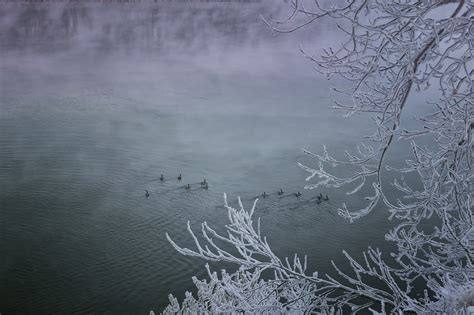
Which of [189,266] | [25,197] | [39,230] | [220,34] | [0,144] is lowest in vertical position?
[189,266]

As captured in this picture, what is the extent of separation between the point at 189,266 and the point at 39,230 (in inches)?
62.6

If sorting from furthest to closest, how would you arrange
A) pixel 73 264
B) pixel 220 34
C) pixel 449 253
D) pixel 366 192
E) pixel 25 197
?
pixel 220 34 → pixel 366 192 → pixel 25 197 → pixel 73 264 → pixel 449 253

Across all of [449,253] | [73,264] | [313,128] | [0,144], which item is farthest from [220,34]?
[449,253]

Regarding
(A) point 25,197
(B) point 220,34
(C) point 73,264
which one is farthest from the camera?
(B) point 220,34

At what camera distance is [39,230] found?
4703 millimetres

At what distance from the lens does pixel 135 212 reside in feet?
16.6

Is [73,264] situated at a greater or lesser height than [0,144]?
lesser

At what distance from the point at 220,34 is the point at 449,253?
5013 mm

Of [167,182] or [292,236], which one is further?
[167,182]

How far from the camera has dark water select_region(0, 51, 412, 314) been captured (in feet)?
14.8

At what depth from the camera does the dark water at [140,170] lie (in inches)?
177

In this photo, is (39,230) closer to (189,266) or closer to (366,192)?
(189,266)

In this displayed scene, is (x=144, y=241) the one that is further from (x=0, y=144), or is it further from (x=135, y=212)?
(x=0, y=144)

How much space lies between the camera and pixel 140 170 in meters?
5.32
